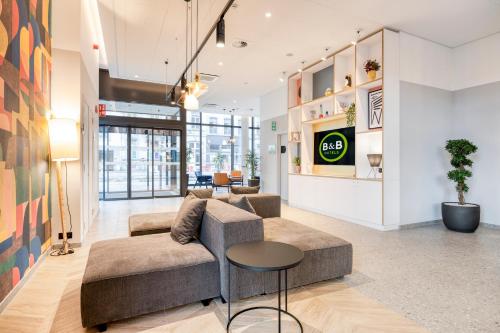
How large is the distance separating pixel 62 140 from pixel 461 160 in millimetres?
6540

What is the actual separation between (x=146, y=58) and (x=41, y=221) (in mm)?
4549

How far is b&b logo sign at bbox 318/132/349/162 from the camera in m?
6.02

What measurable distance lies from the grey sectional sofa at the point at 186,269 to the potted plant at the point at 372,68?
3.52 meters

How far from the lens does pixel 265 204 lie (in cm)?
414

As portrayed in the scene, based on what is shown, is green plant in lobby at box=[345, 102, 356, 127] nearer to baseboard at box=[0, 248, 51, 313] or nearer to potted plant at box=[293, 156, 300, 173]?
potted plant at box=[293, 156, 300, 173]

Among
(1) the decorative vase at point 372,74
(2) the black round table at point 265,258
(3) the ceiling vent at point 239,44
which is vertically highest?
(3) the ceiling vent at point 239,44

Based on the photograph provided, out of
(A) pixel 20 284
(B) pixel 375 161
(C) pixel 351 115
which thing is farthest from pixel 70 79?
(B) pixel 375 161

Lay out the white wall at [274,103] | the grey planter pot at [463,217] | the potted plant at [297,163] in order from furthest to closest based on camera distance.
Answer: the white wall at [274,103] → the potted plant at [297,163] → the grey planter pot at [463,217]

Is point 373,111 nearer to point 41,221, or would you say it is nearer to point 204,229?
point 204,229

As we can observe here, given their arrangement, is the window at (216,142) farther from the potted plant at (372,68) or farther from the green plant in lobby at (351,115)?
the potted plant at (372,68)

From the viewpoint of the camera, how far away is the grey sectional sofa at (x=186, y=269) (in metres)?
1.94

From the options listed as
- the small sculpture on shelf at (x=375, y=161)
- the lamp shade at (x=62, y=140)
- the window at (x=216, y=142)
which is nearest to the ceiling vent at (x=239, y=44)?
the small sculpture on shelf at (x=375, y=161)

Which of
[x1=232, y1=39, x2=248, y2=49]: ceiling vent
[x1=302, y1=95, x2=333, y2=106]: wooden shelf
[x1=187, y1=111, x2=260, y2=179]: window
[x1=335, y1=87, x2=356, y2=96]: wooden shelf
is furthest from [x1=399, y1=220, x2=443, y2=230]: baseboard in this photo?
[x1=187, y1=111, x2=260, y2=179]: window

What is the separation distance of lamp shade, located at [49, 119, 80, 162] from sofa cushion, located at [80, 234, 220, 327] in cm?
150
